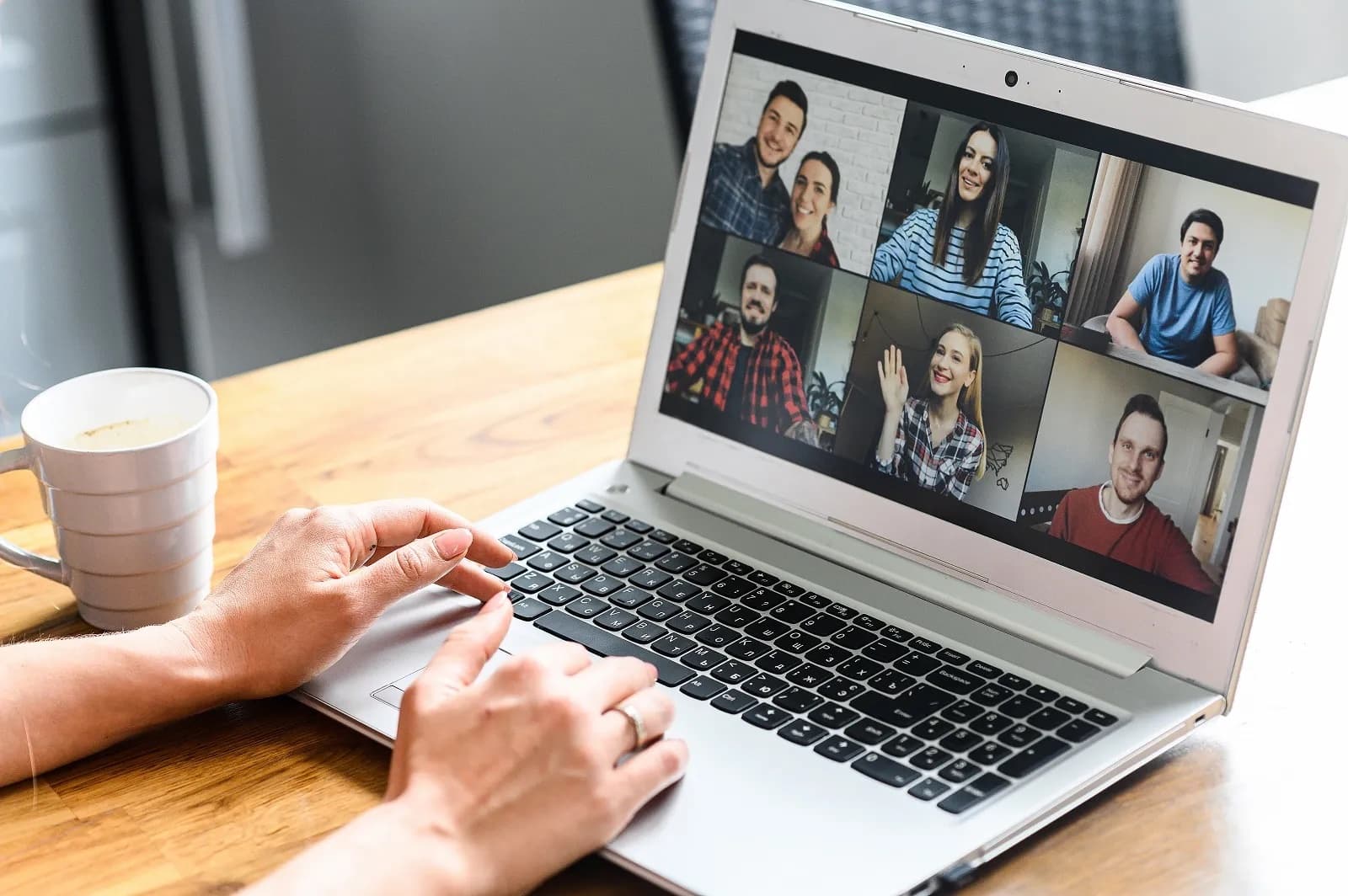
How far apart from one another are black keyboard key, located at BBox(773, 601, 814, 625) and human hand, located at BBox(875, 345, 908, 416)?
0.42ft

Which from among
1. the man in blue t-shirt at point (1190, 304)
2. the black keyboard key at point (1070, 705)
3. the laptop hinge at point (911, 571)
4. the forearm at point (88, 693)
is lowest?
the forearm at point (88, 693)

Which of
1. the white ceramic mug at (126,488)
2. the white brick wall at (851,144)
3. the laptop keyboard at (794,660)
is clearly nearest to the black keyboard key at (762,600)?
the laptop keyboard at (794,660)

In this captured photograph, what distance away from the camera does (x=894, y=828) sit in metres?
0.60

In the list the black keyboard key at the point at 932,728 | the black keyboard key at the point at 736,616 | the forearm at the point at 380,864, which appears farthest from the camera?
the black keyboard key at the point at 736,616

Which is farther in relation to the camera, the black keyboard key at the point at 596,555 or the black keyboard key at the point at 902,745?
the black keyboard key at the point at 596,555

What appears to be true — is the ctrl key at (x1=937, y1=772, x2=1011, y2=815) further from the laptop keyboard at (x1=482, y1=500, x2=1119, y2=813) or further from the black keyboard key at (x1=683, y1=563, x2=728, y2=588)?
the black keyboard key at (x1=683, y1=563, x2=728, y2=588)

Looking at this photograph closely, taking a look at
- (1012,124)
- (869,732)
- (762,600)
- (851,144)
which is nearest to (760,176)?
(851,144)

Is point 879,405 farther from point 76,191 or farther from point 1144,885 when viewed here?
point 76,191

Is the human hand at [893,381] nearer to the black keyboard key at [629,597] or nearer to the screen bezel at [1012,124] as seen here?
the screen bezel at [1012,124]

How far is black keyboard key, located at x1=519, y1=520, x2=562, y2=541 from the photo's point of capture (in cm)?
85

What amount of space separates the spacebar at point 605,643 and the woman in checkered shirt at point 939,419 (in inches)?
7.6

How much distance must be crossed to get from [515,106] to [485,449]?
5.17 ft

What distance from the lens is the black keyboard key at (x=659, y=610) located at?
0.76 metres

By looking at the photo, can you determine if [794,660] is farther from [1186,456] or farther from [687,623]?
[1186,456]
